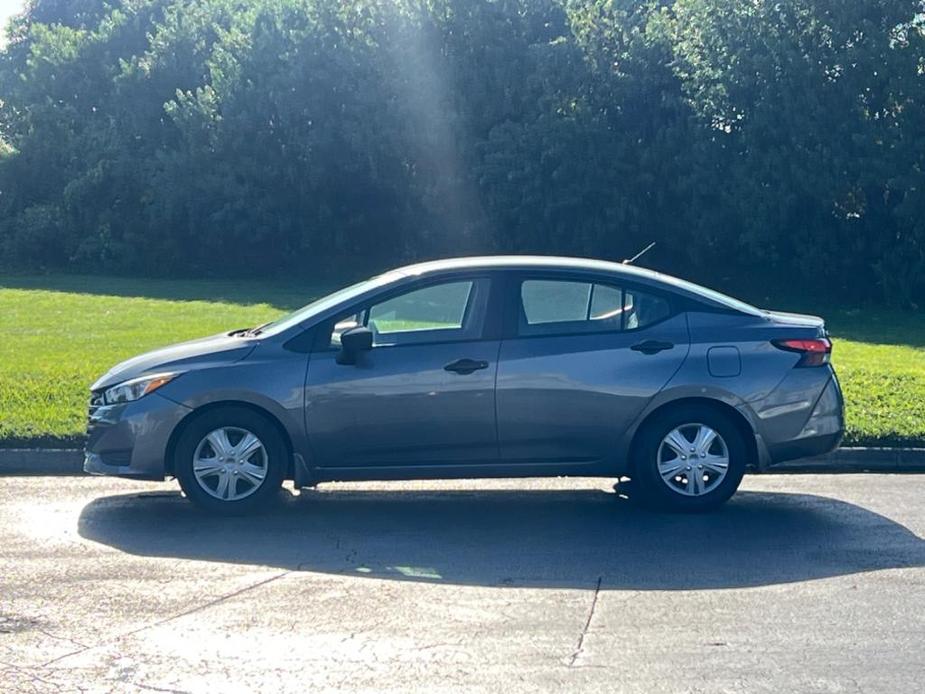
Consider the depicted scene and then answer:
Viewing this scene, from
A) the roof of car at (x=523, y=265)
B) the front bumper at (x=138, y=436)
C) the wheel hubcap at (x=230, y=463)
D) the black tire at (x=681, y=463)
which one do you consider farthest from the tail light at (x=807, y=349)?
the front bumper at (x=138, y=436)

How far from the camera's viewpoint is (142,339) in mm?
18203

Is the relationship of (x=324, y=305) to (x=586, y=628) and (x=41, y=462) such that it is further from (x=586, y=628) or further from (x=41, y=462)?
(x=586, y=628)

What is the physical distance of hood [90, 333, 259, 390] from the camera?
8.52 meters

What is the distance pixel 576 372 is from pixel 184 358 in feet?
8.11

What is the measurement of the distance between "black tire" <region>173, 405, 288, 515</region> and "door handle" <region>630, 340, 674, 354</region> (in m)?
2.30

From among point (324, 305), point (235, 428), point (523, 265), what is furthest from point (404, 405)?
point (523, 265)

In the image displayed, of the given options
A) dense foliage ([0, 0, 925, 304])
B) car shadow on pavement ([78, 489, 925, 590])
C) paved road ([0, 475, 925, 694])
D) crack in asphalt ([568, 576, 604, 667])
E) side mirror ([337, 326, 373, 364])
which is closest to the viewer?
paved road ([0, 475, 925, 694])

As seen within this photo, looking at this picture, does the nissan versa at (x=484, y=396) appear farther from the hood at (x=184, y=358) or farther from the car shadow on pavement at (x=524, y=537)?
the car shadow on pavement at (x=524, y=537)

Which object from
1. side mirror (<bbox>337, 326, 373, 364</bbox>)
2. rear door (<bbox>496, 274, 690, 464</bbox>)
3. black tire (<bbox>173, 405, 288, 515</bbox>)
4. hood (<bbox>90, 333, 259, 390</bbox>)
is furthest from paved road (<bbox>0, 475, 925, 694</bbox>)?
side mirror (<bbox>337, 326, 373, 364</bbox>)

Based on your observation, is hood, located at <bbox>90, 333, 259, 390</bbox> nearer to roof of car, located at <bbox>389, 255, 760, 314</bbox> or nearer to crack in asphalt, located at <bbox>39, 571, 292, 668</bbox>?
roof of car, located at <bbox>389, 255, 760, 314</bbox>

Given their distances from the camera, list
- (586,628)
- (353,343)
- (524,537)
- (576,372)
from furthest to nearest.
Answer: (576,372) < (353,343) < (524,537) < (586,628)

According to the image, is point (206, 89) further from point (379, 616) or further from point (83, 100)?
point (379, 616)

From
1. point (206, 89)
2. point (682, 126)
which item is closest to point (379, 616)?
point (682, 126)

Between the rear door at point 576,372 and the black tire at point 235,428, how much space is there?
4.61ft
